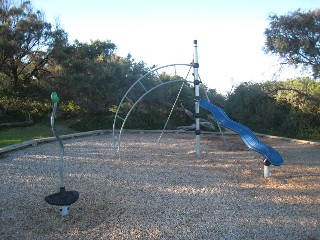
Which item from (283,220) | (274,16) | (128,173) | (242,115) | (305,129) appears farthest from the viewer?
(242,115)

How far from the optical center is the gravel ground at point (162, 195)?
343 centimetres

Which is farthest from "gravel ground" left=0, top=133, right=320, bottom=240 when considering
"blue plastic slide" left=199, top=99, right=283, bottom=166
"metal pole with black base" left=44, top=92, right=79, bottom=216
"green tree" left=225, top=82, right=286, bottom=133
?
"green tree" left=225, top=82, right=286, bottom=133

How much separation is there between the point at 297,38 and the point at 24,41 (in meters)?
10.5

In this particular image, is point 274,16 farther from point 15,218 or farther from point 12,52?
point 12,52

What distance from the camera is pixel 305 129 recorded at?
1074cm

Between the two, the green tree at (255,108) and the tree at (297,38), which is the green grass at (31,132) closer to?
the green tree at (255,108)

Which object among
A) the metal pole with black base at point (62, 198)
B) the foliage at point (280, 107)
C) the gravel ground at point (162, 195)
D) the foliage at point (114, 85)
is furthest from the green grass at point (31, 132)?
the foliage at point (280, 107)

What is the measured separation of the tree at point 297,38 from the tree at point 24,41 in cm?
895

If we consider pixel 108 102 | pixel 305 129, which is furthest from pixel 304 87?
pixel 108 102

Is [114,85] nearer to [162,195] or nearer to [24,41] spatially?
[24,41]

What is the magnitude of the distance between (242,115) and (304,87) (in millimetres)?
2361

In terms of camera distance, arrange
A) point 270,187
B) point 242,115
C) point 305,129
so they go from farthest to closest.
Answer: point 242,115 < point 305,129 < point 270,187

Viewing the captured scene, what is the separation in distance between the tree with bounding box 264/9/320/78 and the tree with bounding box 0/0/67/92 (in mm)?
8947

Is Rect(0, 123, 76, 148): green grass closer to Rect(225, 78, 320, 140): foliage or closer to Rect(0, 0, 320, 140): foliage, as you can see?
Rect(0, 0, 320, 140): foliage
